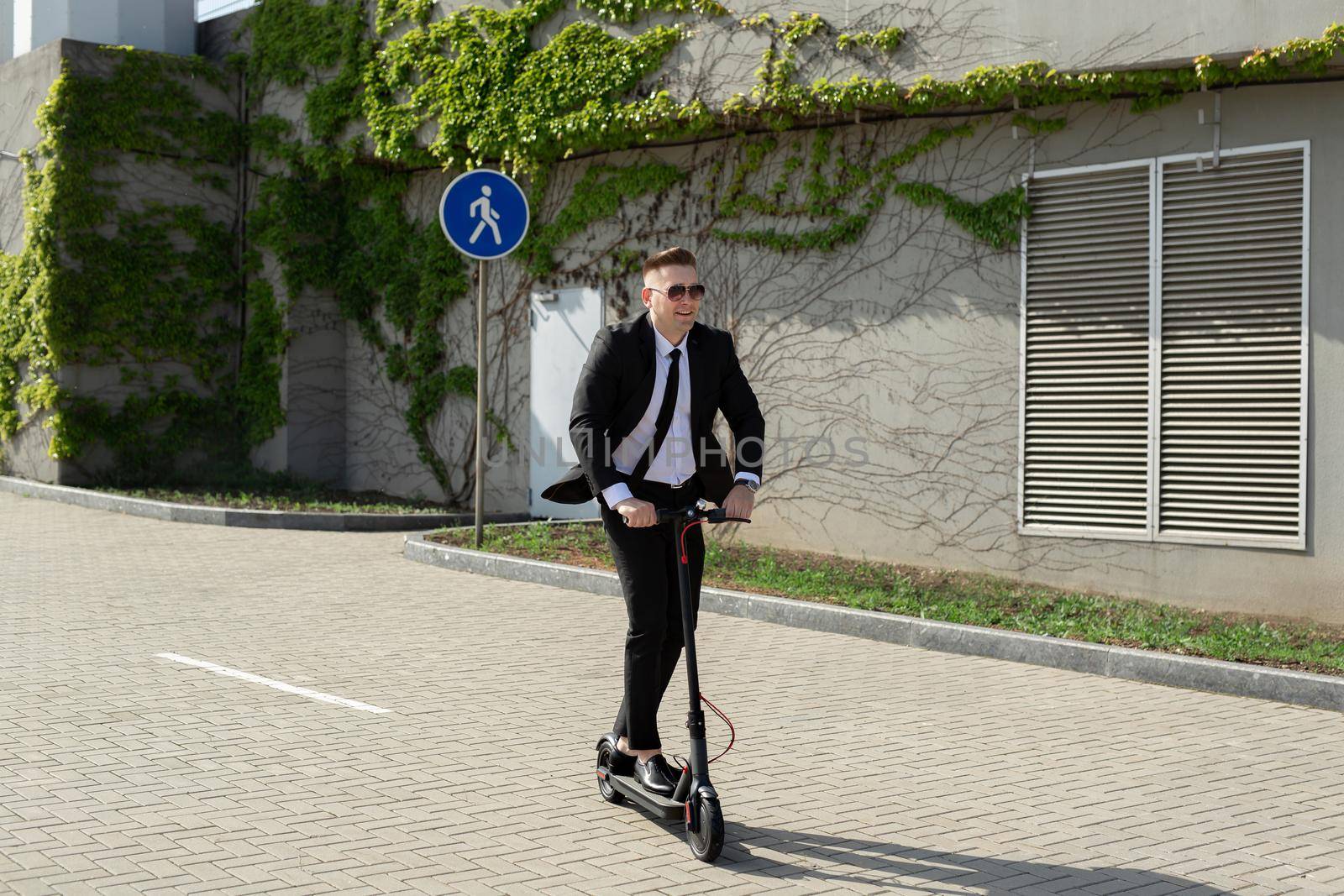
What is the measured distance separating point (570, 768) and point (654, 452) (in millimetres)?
1527

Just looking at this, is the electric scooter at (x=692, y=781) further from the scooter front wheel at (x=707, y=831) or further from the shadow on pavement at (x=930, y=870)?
the shadow on pavement at (x=930, y=870)

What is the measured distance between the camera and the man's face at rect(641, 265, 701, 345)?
5.18 m

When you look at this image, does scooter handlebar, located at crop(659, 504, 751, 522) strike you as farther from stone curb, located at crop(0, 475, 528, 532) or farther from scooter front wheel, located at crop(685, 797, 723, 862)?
stone curb, located at crop(0, 475, 528, 532)

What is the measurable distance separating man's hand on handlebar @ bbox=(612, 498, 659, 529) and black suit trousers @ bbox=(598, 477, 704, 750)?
271 millimetres

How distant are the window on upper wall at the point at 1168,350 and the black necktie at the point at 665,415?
623 cm

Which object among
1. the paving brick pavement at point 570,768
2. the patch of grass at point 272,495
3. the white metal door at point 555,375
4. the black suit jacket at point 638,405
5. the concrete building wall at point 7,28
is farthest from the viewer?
the concrete building wall at point 7,28

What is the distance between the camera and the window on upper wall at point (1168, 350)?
10008mm

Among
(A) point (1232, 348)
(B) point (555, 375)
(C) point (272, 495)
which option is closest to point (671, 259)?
(A) point (1232, 348)

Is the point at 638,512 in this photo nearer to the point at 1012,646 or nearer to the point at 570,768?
the point at 570,768

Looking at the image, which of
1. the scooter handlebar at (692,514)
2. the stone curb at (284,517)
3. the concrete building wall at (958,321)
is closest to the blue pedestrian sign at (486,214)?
the concrete building wall at (958,321)

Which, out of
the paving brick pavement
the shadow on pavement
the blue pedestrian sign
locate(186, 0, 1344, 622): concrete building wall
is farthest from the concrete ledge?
the shadow on pavement

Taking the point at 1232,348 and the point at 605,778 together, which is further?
the point at 1232,348

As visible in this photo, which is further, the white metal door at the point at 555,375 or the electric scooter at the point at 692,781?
the white metal door at the point at 555,375

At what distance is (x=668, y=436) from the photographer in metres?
5.27
